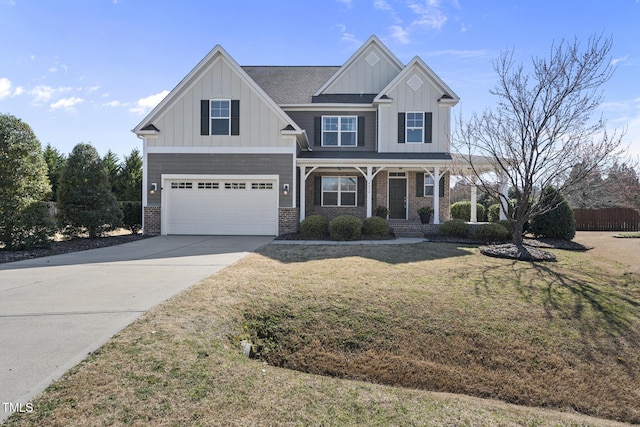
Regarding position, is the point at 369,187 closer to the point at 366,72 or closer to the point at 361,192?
the point at 361,192

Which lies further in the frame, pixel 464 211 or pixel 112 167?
pixel 112 167

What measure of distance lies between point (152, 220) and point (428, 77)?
14161 mm

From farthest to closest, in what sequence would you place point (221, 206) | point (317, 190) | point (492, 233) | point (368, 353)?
point (317, 190), point (221, 206), point (492, 233), point (368, 353)

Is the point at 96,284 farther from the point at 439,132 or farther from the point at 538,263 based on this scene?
the point at 439,132

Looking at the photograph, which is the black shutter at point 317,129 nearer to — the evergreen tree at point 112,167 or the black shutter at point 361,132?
the black shutter at point 361,132

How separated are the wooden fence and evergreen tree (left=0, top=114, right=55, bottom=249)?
2631cm

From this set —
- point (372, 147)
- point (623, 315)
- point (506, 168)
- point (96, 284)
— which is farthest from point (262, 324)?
point (372, 147)

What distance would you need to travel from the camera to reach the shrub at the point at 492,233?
13810mm

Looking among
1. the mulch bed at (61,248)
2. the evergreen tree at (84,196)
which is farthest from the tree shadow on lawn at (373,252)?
the evergreen tree at (84,196)

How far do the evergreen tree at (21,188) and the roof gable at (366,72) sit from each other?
12270mm

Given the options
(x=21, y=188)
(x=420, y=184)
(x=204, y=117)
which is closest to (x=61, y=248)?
(x=21, y=188)

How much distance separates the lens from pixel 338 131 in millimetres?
18203

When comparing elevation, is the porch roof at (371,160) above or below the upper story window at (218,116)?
below

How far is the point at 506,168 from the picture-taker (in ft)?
38.4
